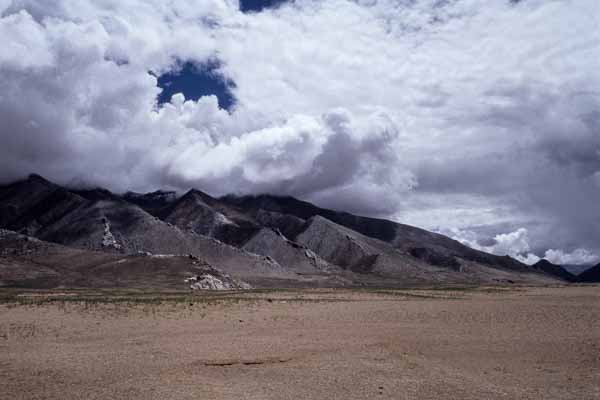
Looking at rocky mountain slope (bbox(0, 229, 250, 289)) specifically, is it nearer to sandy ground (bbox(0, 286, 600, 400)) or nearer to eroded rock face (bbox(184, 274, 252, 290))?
eroded rock face (bbox(184, 274, 252, 290))

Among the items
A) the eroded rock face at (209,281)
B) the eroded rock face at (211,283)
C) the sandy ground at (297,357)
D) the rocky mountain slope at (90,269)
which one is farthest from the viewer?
the eroded rock face at (209,281)

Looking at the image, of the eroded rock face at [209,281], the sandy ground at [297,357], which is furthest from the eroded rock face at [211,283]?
the sandy ground at [297,357]

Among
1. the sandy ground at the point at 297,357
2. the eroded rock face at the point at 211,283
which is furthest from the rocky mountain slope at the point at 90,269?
the sandy ground at the point at 297,357

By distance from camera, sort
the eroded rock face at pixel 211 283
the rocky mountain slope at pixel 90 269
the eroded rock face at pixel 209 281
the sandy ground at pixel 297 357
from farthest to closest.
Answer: the eroded rock face at pixel 209 281
the rocky mountain slope at pixel 90 269
the eroded rock face at pixel 211 283
the sandy ground at pixel 297 357

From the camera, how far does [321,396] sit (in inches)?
602

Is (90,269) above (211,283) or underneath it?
above

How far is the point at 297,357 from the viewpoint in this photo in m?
21.1

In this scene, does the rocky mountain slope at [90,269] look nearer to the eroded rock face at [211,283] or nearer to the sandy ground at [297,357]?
the eroded rock face at [211,283]

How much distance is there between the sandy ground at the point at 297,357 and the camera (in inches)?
630

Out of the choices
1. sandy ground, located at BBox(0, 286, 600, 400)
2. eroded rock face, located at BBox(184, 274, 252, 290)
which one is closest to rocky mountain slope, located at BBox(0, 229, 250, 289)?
eroded rock face, located at BBox(184, 274, 252, 290)

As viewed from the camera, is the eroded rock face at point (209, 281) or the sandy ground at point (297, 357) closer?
the sandy ground at point (297, 357)

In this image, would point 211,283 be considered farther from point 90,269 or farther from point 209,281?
point 90,269

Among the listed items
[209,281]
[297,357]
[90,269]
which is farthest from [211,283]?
[297,357]

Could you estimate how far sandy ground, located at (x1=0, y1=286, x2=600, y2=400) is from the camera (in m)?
16.0
